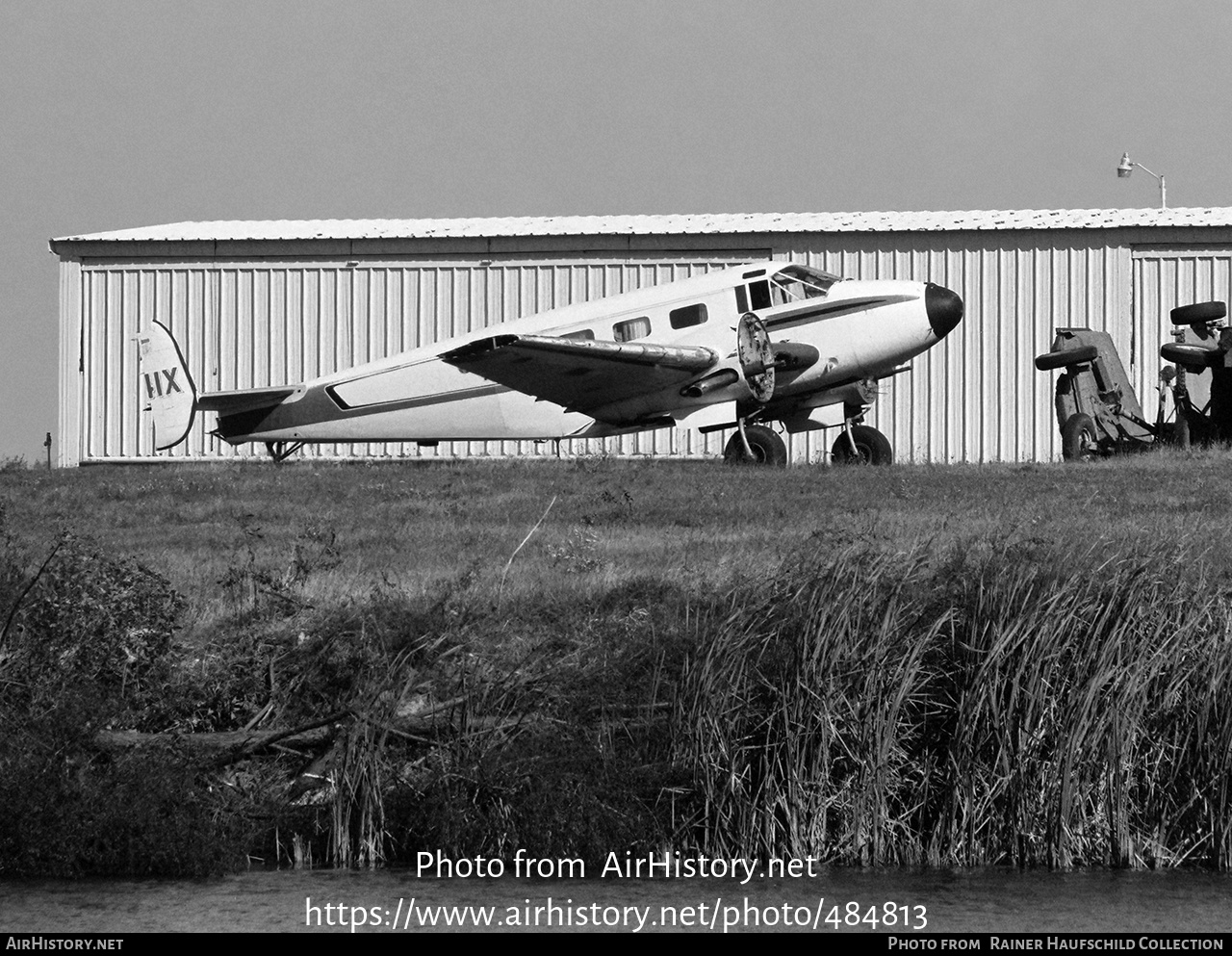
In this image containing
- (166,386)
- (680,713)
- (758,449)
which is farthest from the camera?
(166,386)

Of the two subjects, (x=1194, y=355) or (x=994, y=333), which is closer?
(x=1194, y=355)

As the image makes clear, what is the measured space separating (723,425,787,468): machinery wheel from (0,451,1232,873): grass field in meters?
8.88

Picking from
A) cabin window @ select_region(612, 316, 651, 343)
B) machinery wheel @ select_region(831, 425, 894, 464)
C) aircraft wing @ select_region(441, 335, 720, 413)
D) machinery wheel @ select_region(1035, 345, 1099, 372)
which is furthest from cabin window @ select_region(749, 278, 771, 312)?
machinery wheel @ select_region(1035, 345, 1099, 372)

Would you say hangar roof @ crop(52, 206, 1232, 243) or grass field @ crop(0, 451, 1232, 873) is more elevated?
hangar roof @ crop(52, 206, 1232, 243)

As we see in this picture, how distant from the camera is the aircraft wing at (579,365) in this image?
74.5 ft

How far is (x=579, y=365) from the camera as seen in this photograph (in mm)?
23312

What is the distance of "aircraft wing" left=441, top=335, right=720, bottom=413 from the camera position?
22719 mm

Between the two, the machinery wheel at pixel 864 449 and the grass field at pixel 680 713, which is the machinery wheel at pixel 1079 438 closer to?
the machinery wheel at pixel 864 449

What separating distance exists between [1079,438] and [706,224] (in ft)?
29.5

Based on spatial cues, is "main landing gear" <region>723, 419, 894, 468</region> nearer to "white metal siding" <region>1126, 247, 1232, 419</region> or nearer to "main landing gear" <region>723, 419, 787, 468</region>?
"main landing gear" <region>723, 419, 787, 468</region>

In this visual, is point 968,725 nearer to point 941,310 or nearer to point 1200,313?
point 941,310

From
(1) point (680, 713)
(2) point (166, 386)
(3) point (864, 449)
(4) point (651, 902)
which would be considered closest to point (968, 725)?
(1) point (680, 713)

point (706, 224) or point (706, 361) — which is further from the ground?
point (706, 224)

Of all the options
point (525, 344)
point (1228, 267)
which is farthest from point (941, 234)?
point (525, 344)
